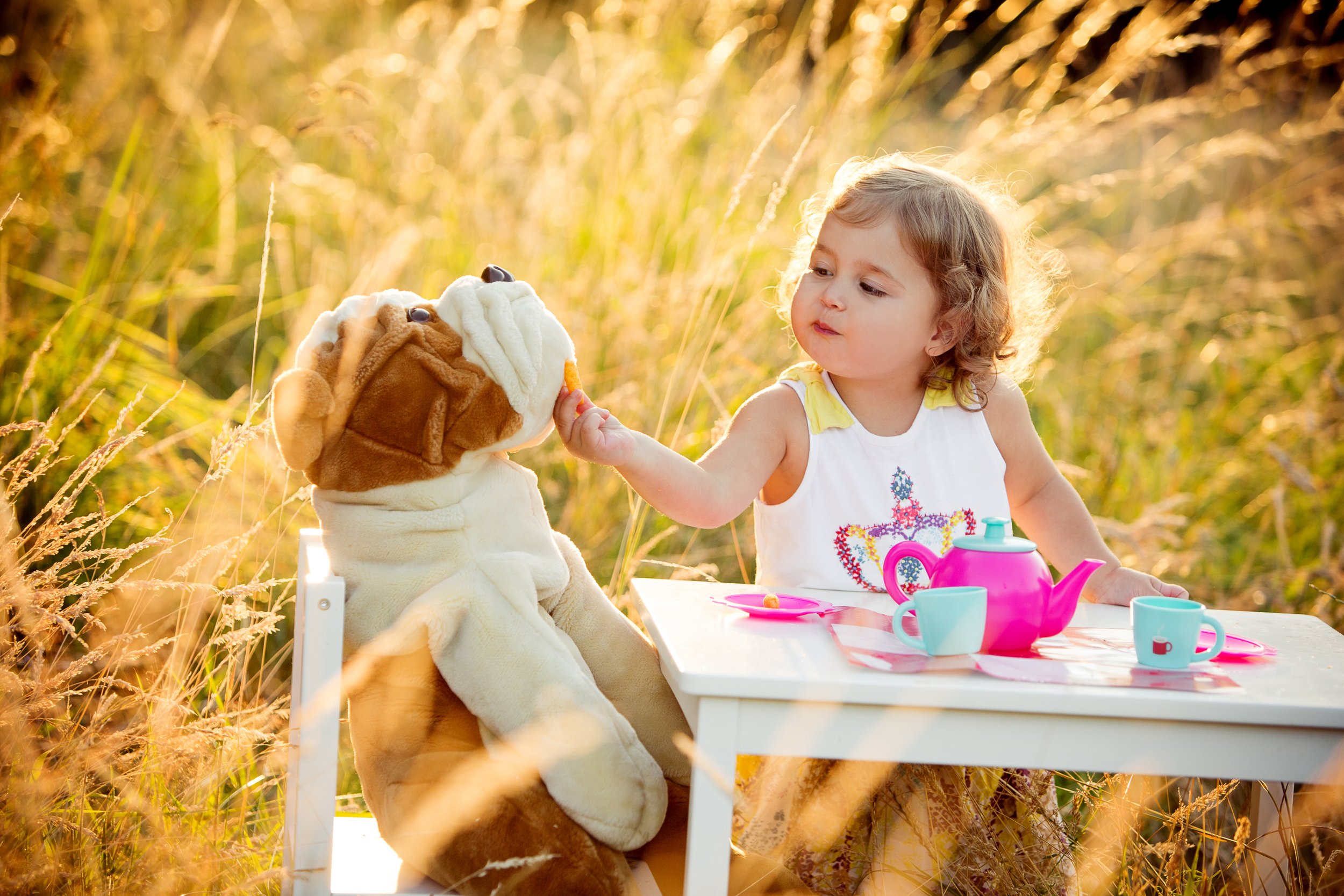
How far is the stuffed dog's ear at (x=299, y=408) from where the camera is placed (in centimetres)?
125

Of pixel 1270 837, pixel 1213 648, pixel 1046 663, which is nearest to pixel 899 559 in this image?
pixel 1046 663

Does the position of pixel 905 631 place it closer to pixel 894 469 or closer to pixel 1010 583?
pixel 1010 583

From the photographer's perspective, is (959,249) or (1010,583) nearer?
(1010,583)

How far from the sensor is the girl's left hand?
5.38 feet

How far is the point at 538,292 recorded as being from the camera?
2922 mm

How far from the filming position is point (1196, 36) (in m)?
2.54

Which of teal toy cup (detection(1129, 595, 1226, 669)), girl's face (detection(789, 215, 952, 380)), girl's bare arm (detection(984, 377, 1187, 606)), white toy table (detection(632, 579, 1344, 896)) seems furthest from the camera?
girl's bare arm (detection(984, 377, 1187, 606))

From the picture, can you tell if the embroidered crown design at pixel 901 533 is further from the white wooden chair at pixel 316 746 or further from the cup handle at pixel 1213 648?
the white wooden chair at pixel 316 746

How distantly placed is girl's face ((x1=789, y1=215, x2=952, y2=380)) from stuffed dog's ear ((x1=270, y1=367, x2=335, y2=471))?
793mm

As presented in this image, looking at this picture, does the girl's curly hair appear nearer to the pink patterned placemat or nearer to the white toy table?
the pink patterned placemat

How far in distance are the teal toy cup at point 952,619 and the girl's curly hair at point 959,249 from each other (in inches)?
27.9

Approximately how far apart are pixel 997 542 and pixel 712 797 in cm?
43

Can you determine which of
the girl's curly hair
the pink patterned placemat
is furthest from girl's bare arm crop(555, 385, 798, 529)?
the pink patterned placemat

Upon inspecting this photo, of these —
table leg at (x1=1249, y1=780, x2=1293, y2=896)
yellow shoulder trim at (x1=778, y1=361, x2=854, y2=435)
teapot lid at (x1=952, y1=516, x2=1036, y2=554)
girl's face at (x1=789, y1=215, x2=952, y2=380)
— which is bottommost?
table leg at (x1=1249, y1=780, x2=1293, y2=896)
